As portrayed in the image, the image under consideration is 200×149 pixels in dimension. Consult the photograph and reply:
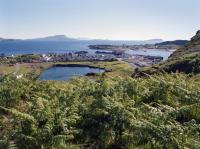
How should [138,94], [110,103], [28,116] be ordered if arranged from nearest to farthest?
[28,116]
[110,103]
[138,94]

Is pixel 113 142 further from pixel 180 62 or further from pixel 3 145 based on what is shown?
pixel 180 62

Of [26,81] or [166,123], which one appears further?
[26,81]

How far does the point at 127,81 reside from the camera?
63.4 ft

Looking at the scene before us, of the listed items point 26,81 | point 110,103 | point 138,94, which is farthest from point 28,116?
point 26,81

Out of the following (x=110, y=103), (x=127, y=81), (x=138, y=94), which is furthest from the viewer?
(x=127, y=81)

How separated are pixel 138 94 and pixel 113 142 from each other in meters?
4.58

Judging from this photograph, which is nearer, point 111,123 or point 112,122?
point 112,122

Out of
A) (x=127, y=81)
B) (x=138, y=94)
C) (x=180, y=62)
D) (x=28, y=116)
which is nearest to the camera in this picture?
(x=28, y=116)

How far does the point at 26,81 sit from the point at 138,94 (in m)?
10.1

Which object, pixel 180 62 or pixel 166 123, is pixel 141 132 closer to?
pixel 166 123

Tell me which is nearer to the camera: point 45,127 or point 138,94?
point 45,127

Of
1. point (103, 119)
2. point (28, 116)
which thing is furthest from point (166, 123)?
point (28, 116)

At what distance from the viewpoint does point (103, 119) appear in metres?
14.8

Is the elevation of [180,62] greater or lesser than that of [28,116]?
lesser
